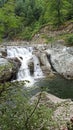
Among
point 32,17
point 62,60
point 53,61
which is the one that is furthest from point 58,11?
point 32,17

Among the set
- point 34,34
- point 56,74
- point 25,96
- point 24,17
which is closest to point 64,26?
point 34,34

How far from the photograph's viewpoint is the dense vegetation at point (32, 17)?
7012 centimetres

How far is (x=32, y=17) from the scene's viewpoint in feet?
302

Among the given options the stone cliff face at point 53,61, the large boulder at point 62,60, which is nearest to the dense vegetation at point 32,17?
the stone cliff face at point 53,61

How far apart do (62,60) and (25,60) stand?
643 cm

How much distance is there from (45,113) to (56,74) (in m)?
35.9

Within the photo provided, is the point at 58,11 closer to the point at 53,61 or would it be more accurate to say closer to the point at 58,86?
the point at 53,61

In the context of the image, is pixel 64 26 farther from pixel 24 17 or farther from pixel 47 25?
pixel 24 17

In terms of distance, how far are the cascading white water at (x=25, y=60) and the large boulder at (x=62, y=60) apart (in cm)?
239

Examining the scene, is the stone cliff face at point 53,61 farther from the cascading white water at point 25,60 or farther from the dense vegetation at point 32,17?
the dense vegetation at point 32,17

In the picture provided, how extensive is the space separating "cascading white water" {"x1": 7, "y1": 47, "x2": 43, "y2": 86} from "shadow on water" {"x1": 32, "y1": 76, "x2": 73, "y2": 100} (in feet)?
9.62

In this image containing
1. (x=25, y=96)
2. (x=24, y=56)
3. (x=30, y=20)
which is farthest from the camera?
(x=30, y=20)

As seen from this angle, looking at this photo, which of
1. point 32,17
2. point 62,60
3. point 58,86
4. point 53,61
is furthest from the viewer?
point 32,17

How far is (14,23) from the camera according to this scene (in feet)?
282
